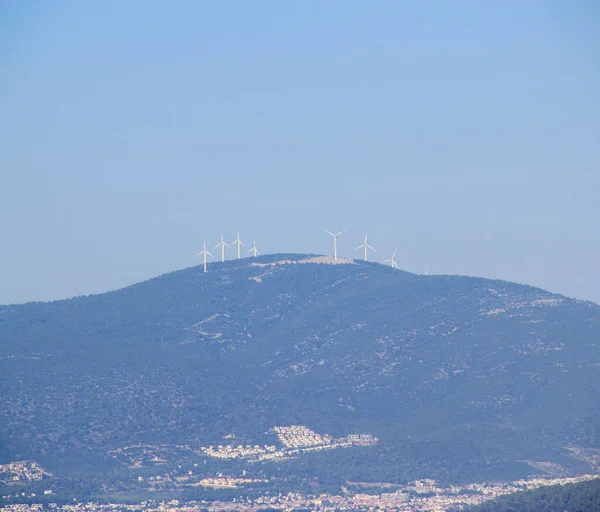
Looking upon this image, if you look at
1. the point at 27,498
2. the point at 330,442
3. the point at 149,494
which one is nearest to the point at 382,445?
the point at 330,442

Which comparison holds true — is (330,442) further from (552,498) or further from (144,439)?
(552,498)

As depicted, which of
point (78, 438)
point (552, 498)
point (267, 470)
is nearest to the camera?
point (552, 498)

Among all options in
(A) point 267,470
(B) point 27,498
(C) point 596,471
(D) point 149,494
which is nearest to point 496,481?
(C) point 596,471

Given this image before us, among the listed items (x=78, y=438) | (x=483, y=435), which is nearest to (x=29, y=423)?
(x=78, y=438)

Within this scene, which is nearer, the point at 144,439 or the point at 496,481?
the point at 496,481

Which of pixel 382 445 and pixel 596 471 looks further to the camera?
pixel 382 445

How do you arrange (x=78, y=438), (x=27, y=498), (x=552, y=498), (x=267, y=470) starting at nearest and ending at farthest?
1. (x=552, y=498)
2. (x=27, y=498)
3. (x=267, y=470)
4. (x=78, y=438)

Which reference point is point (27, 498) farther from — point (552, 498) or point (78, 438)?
point (552, 498)
